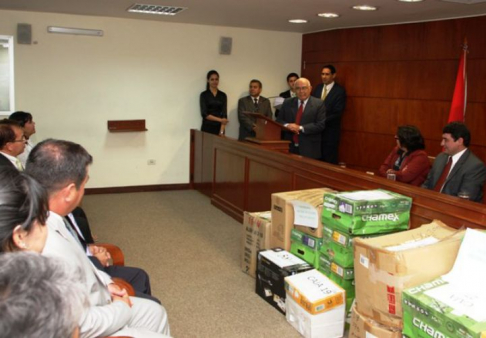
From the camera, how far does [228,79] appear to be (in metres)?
7.24

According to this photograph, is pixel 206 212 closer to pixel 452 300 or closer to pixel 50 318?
pixel 452 300

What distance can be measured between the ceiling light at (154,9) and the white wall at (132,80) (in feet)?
2.44

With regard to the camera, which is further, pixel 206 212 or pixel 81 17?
pixel 81 17

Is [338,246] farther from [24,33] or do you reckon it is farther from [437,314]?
[24,33]

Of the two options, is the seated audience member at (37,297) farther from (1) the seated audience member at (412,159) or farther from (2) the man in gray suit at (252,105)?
(2) the man in gray suit at (252,105)

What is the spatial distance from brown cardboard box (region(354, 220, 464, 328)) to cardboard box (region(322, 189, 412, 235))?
16cm

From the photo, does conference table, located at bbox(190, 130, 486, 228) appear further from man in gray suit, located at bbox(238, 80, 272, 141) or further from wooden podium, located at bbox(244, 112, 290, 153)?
man in gray suit, located at bbox(238, 80, 272, 141)

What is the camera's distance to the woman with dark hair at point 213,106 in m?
6.93

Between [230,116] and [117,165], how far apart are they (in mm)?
1849

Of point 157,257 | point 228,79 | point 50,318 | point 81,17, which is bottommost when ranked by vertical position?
point 157,257

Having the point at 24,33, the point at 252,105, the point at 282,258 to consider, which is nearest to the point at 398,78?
the point at 252,105

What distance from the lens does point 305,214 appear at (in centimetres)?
323

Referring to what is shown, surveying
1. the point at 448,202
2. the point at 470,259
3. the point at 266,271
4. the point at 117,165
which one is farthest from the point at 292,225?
the point at 117,165

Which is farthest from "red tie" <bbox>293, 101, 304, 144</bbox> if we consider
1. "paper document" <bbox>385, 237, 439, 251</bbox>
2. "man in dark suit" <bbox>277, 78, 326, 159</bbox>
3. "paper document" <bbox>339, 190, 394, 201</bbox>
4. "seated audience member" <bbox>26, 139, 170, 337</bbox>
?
"seated audience member" <bbox>26, 139, 170, 337</bbox>
